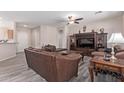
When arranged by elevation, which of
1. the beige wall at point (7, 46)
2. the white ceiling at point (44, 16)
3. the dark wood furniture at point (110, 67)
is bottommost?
the dark wood furniture at point (110, 67)

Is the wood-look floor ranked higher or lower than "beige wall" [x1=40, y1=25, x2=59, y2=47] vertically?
lower

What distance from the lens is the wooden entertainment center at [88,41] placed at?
2443 mm

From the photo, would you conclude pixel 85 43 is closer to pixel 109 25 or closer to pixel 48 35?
pixel 109 25

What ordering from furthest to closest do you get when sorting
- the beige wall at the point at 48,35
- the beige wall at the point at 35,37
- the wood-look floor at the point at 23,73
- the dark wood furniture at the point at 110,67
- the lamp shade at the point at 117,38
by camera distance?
1. the beige wall at the point at 48,35
2. the beige wall at the point at 35,37
3. the wood-look floor at the point at 23,73
4. the lamp shade at the point at 117,38
5. the dark wood furniture at the point at 110,67

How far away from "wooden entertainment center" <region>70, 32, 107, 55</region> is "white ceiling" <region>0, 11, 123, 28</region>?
387 millimetres

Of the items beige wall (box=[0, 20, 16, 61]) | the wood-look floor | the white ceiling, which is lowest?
the wood-look floor

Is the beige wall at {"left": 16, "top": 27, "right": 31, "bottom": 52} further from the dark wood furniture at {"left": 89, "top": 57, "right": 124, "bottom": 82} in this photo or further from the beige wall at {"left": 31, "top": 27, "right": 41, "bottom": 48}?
the dark wood furniture at {"left": 89, "top": 57, "right": 124, "bottom": 82}

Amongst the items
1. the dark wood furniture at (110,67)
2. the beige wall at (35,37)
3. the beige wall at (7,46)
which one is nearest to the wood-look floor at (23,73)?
the beige wall at (7,46)

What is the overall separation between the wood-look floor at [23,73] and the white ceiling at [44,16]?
1020 mm

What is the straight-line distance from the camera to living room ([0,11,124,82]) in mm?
2287

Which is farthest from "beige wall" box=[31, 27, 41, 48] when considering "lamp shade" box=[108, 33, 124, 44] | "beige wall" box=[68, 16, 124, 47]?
"lamp shade" box=[108, 33, 124, 44]

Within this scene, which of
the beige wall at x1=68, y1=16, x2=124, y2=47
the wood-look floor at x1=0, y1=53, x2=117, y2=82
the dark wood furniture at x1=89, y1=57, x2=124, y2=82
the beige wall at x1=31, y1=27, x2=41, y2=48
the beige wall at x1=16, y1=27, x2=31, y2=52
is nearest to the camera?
the dark wood furniture at x1=89, y1=57, x2=124, y2=82

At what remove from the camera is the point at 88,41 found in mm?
2594

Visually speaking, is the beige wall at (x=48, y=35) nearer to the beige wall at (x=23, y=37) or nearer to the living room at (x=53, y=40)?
the living room at (x=53, y=40)
